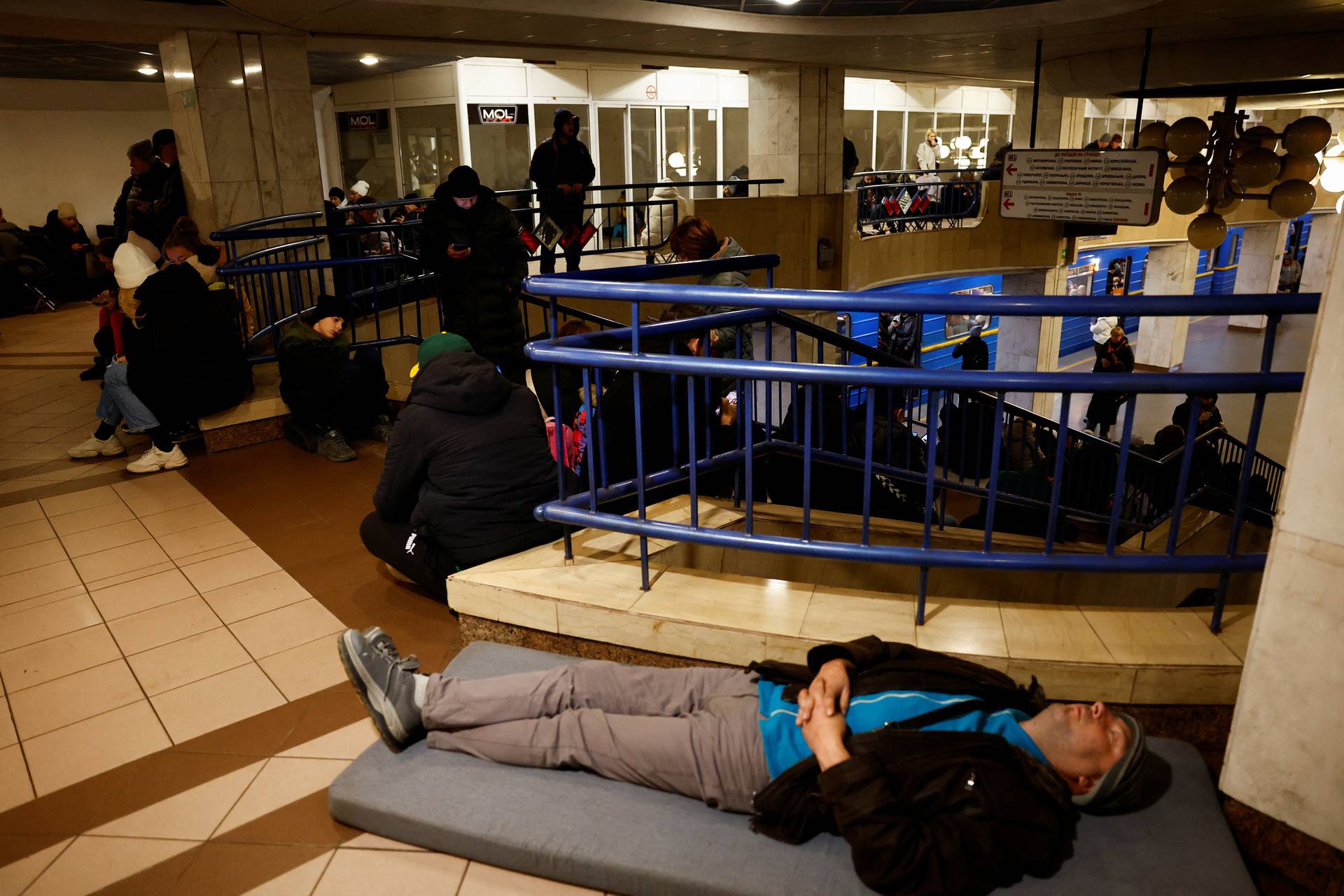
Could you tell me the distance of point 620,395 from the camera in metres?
3.47

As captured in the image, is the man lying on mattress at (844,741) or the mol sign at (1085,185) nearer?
the man lying on mattress at (844,741)

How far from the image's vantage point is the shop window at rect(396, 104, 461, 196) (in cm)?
1436

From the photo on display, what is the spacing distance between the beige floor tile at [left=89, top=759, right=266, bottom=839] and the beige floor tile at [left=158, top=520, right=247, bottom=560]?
6.30 feet

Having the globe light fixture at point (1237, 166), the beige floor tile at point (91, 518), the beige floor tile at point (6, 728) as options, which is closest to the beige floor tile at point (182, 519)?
the beige floor tile at point (91, 518)

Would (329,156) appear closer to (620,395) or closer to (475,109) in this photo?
(475,109)

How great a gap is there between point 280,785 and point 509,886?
854 mm

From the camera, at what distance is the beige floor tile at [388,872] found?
7.52ft

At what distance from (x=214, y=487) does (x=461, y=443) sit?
8.47 feet

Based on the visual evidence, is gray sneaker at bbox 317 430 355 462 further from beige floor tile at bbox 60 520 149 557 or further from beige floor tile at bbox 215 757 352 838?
beige floor tile at bbox 215 757 352 838

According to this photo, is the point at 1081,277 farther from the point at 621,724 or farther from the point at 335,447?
the point at 621,724

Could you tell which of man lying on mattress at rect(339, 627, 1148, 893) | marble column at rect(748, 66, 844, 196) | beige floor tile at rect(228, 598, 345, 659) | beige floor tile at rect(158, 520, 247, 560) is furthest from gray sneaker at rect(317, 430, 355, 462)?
marble column at rect(748, 66, 844, 196)

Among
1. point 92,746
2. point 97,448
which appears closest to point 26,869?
point 92,746

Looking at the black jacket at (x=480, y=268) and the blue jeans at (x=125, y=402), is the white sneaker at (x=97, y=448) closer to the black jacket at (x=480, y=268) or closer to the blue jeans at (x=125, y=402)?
the blue jeans at (x=125, y=402)

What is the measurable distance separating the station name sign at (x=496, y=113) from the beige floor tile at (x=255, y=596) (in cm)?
1169
